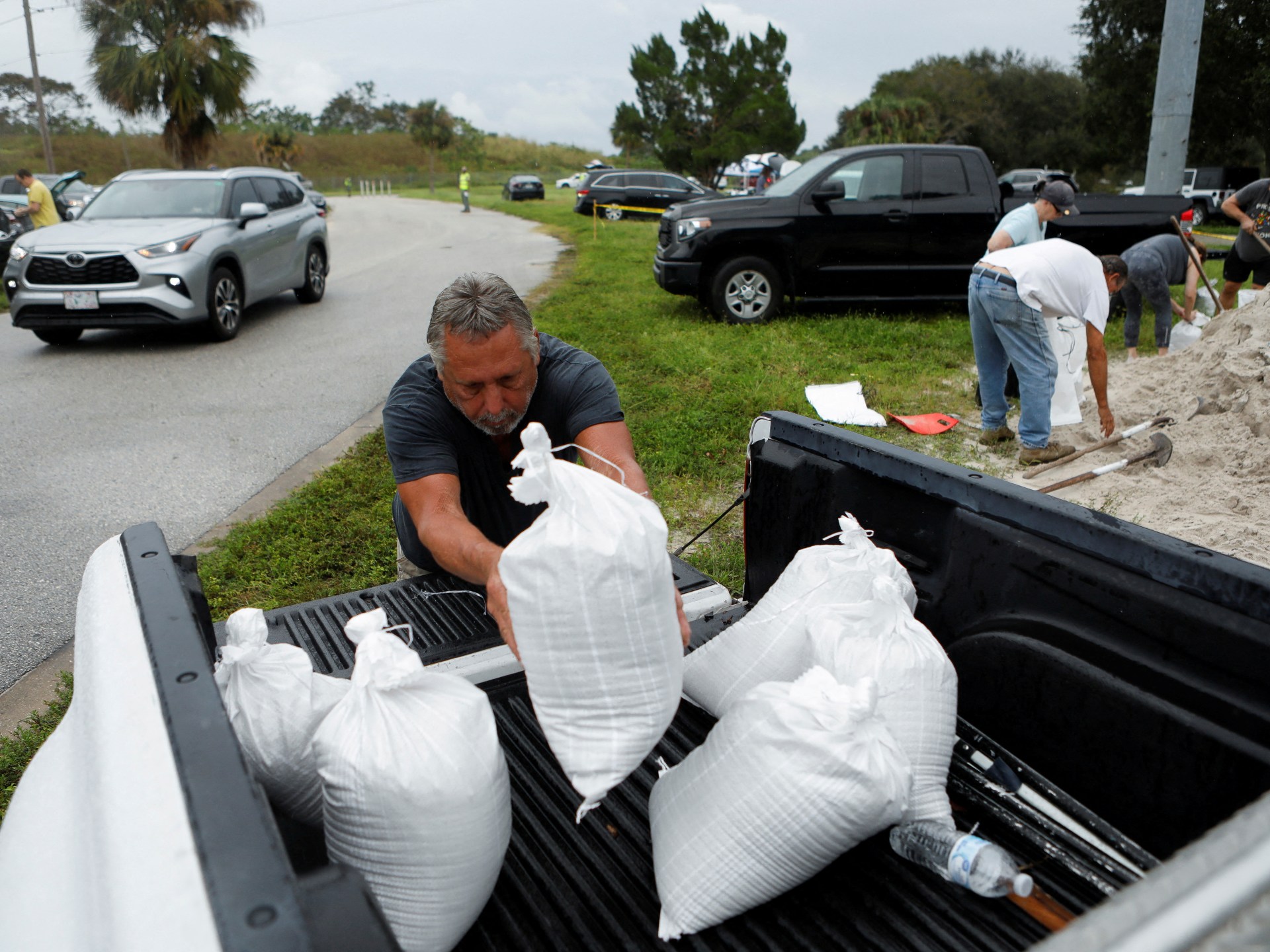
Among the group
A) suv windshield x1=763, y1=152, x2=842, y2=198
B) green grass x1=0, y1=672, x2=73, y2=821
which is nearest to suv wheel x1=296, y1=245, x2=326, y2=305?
suv windshield x1=763, y1=152, x2=842, y2=198

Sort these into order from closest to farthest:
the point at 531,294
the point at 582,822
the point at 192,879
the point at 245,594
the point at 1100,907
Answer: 1. the point at 1100,907
2. the point at 192,879
3. the point at 582,822
4. the point at 245,594
5. the point at 531,294

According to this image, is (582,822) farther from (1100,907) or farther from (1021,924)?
(1100,907)

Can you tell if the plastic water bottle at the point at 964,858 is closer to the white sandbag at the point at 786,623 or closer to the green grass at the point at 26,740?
the white sandbag at the point at 786,623

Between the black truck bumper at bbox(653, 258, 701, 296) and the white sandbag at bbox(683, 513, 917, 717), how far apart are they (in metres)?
7.52

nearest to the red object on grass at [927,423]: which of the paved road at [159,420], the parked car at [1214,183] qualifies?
the paved road at [159,420]

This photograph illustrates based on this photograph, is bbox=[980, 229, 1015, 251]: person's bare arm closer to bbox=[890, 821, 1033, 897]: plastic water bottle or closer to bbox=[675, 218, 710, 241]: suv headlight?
bbox=[675, 218, 710, 241]: suv headlight

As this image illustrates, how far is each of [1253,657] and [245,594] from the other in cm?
366

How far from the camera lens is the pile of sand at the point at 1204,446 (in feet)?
14.3

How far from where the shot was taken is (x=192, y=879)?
847mm

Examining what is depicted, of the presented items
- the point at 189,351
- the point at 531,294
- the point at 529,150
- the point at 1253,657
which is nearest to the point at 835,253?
the point at 531,294

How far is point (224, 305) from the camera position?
30.2ft

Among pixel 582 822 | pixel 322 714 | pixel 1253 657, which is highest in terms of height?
pixel 1253 657

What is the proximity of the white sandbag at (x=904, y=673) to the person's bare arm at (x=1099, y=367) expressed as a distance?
A: 413 centimetres

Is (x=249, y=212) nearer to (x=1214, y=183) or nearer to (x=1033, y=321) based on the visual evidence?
(x=1033, y=321)
